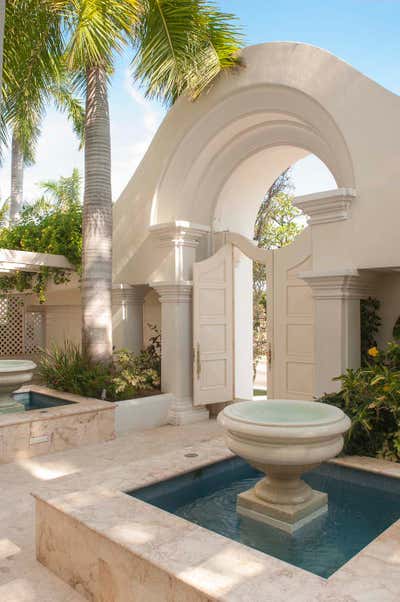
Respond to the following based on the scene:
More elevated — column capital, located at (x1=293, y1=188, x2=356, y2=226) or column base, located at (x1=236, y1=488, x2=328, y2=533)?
column capital, located at (x1=293, y1=188, x2=356, y2=226)

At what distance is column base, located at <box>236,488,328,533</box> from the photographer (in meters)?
3.59

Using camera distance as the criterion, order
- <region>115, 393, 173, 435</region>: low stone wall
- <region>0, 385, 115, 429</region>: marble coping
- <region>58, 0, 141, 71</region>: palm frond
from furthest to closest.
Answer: <region>115, 393, 173, 435</region>: low stone wall < <region>58, 0, 141, 71</region>: palm frond < <region>0, 385, 115, 429</region>: marble coping

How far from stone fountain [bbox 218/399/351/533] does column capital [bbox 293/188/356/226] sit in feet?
11.7

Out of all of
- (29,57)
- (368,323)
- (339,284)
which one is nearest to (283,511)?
(339,284)

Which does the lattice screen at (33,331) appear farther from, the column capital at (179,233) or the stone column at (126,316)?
the column capital at (179,233)

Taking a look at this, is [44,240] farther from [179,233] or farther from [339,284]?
[339,284]

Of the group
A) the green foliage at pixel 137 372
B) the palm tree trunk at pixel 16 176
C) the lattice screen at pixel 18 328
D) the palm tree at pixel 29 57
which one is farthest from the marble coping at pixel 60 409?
the palm tree trunk at pixel 16 176

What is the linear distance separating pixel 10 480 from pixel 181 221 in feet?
16.2

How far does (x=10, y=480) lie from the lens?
5844 millimetres

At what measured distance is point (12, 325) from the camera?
13.7 metres

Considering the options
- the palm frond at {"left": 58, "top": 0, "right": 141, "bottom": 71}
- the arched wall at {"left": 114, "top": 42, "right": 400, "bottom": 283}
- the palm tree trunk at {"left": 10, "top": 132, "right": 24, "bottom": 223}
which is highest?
the palm tree trunk at {"left": 10, "top": 132, "right": 24, "bottom": 223}

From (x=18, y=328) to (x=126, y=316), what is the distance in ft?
17.3

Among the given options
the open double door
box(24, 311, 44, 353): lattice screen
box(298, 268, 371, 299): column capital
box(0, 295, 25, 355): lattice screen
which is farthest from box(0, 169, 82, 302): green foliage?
box(298, 268, 371, 299): column capital

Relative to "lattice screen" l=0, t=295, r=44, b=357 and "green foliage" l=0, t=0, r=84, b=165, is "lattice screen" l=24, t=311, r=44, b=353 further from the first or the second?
"green foliage" l=0, t=0, r=84, b=165
